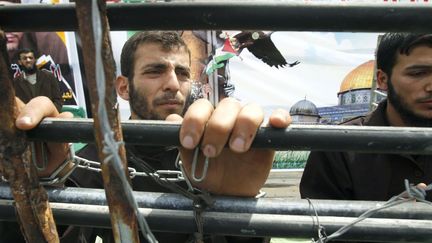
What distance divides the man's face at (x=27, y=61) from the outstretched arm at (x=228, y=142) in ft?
15.8

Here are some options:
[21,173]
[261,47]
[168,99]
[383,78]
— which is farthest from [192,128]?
[261,47]

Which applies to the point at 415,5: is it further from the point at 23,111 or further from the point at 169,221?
the point at 23,111

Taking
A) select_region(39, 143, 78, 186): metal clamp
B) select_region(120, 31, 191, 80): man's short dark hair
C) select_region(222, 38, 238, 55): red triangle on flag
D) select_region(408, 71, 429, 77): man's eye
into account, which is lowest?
select_region(39, 143, 78, 186): metal clamp

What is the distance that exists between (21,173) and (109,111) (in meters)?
0.22

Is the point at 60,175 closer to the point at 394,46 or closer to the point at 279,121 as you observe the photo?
the point at 279,121

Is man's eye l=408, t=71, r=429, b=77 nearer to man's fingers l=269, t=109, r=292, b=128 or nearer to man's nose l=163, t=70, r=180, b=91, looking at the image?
man's nose l=163, t=70, r=180, b=91

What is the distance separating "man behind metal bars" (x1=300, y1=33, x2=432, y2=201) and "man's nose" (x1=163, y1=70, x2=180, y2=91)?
0.58m

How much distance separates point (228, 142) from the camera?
2.21ft

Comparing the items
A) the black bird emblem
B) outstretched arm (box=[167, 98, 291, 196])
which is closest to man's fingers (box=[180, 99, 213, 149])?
outstretched arm (box=[167, 98, 291, 196])

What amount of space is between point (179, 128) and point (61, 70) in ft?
16.1

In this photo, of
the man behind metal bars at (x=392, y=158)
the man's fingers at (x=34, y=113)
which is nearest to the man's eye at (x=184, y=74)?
the man behind metal bars at (x=392, y=158)

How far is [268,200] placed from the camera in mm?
724

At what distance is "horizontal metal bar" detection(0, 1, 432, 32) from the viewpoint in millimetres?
631

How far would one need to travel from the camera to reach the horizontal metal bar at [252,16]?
0.63 metres
